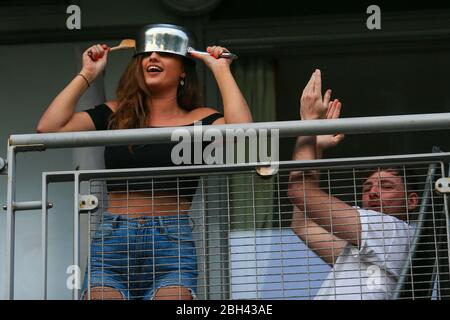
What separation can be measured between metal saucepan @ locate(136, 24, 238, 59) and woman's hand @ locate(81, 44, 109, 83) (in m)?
0.18

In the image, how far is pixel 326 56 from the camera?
7.40 m

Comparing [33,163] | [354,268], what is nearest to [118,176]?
[354,268]

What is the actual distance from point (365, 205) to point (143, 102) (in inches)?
45.9

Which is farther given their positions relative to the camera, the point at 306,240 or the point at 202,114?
the point at 202,114

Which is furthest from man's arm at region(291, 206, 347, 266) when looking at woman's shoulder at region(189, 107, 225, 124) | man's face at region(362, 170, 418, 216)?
woman's shoulder at region(189, 107, 225, 124)

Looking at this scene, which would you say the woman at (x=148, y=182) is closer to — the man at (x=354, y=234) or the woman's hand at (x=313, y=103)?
the woman's hand at (x=313, y=103)

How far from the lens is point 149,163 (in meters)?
5.28

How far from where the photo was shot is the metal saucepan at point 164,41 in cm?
563

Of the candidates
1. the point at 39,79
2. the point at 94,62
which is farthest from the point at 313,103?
the point at 39,79

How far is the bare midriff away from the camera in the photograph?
5.04 meters

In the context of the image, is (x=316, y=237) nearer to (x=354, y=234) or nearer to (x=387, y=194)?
(x=354, y=234)

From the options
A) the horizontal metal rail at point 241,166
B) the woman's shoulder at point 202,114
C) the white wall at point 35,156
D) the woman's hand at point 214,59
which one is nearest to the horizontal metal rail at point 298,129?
the horizontal metal rail at point 241,166

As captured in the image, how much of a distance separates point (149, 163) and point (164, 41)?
2.22 ft
